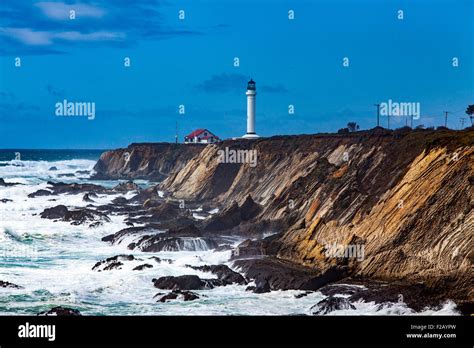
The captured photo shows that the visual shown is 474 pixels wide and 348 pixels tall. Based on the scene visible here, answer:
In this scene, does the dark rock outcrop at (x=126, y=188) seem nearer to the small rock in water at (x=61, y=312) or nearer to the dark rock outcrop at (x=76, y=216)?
the dark rock outcrop at (x=76, y=216)

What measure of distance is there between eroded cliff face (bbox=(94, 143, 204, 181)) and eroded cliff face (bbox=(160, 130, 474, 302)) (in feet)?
196

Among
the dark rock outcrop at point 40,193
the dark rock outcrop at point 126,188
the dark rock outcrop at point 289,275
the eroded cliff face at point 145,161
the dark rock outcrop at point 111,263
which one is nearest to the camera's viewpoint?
the dark rock outcrop at point 289,275

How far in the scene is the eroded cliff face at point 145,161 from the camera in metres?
117

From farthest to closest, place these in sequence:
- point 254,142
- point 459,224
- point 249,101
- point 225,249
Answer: point 249,101
point 254,142
point 225,249
point 459,224

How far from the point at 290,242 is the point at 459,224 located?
9923 millimetres

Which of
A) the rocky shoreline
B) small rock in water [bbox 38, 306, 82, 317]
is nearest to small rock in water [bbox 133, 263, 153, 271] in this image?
the rocky shoreline

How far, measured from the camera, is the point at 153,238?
45.2m

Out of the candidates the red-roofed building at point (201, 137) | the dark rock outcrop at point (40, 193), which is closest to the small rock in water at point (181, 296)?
the dark rock outcrop at point (40, 193)

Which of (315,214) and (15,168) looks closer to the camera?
(315,214)

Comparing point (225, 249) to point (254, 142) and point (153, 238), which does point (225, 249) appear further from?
point (254, 142)

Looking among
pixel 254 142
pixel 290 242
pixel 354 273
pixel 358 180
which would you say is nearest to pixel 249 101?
pixel 254 142

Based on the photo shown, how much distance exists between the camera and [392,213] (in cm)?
3584

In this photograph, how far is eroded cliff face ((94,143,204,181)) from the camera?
117125mm

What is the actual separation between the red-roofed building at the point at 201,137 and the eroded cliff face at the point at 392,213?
68739mm
